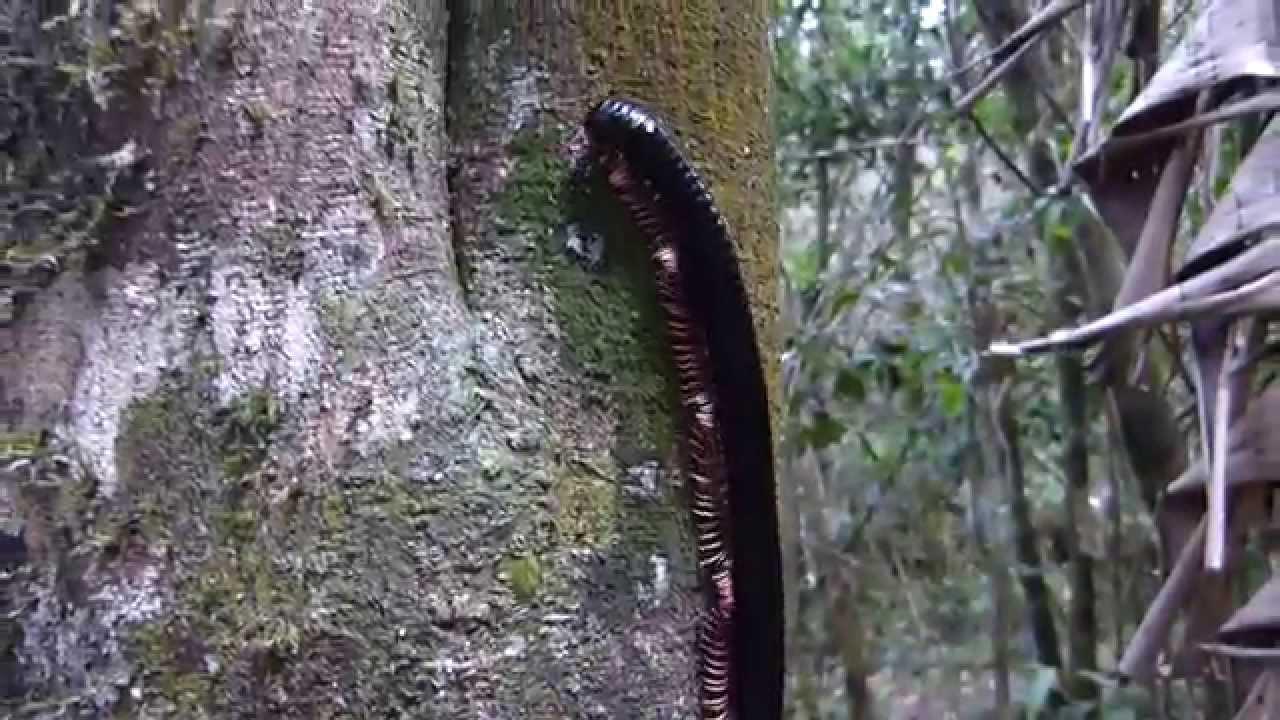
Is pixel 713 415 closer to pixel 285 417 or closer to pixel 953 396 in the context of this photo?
pixel 285 417

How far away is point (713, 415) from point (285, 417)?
0.21 m

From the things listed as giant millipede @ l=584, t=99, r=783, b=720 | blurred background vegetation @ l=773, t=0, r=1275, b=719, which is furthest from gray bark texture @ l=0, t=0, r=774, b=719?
blurred background vegetation @ l=773, t=0, r=1275, b=719

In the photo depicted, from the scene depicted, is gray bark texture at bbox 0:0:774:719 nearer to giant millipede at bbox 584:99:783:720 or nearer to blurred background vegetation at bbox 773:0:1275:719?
giant millipede at bbox 584:99:783:720

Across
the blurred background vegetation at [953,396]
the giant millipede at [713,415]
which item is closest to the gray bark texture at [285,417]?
the giant millipede at [713,415]

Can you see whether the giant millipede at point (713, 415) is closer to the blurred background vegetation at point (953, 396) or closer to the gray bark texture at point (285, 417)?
the gray bark texture at point (285, 417)

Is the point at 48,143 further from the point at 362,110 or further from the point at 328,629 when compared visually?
the point at 328,629

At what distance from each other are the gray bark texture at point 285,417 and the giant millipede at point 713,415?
21 mm

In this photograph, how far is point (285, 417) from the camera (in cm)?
67

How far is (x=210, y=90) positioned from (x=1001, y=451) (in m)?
2.75

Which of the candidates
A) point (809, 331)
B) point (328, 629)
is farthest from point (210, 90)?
point (809, 331)

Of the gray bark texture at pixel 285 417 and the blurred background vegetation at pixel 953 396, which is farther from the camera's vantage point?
the blurred background vegetation at pixel 953 396

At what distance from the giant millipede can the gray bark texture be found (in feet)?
0.07

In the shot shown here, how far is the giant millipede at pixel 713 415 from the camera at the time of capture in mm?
750

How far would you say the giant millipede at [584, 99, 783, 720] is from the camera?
29.5 inches
